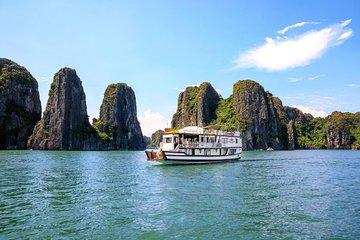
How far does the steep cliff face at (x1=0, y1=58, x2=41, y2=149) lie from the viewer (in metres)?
132

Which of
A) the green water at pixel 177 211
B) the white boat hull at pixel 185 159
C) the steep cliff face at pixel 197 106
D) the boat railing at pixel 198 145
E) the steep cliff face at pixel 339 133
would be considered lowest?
the green water at pixel 177 211

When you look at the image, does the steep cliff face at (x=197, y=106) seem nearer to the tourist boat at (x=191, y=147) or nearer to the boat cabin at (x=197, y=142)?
the boat cabin at (x=197, y=142)

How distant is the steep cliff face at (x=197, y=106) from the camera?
16450 centimetres

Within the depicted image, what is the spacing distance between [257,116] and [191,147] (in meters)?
120

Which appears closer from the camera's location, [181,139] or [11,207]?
[11,207]

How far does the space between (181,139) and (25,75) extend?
141380 millimetres

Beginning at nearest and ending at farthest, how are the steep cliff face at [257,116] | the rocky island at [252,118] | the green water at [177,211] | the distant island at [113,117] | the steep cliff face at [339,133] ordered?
the green water at [177,211]
the distant island at [113,117]
the steep cliff face at [257,116]
the rocky island at [252,118]
the steep cliff face at [339,133]

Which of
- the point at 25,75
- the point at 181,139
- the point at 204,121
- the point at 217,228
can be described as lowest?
the point at 217,228

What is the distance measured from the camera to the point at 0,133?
128 meters

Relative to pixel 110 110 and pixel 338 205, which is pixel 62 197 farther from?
pixel 110 110

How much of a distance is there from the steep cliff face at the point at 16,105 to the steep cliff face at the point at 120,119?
1366 inches

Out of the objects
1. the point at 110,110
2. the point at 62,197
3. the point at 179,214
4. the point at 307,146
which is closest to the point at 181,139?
the point at 62,197

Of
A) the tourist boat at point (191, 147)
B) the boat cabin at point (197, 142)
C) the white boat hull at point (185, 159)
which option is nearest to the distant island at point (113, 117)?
the boat cabin at point (197, 142)

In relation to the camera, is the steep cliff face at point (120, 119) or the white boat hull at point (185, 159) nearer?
the white boat hull at point (185, 159)
